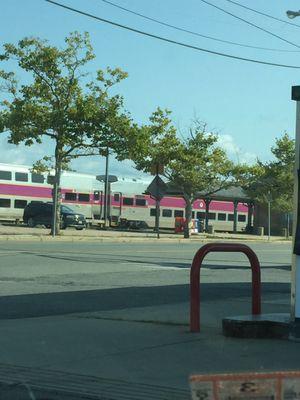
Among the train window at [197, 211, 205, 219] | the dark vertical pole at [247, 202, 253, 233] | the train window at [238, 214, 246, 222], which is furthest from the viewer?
the train window at [238, 214, 246, 222]

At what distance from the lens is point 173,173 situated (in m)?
43.3

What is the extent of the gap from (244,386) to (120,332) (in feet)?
17.6

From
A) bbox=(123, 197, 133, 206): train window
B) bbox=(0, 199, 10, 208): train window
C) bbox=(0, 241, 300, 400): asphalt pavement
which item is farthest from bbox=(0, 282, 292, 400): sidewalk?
bbox=(123, 197, 133, 206): train window

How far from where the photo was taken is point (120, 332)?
28.4ft

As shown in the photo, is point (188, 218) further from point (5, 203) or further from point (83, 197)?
point (5, 203)

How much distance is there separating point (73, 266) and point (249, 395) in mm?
14408

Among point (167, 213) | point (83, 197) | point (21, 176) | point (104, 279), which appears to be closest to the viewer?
point (104, 279)

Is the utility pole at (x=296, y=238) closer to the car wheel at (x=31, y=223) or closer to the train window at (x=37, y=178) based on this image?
the car wheel at (x=31, y=223)

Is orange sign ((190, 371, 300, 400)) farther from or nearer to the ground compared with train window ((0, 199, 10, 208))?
nearer to the ground

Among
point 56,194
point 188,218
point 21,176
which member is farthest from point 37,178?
point 56,194

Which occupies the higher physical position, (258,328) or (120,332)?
(258,328)

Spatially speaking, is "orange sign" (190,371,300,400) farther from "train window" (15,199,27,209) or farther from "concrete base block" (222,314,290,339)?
"train window" (15,199,27,209)

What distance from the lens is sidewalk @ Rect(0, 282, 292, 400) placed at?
6.11 metres

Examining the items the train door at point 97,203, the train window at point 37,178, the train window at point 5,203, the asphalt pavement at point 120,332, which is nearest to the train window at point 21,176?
the train window at point 37,178
